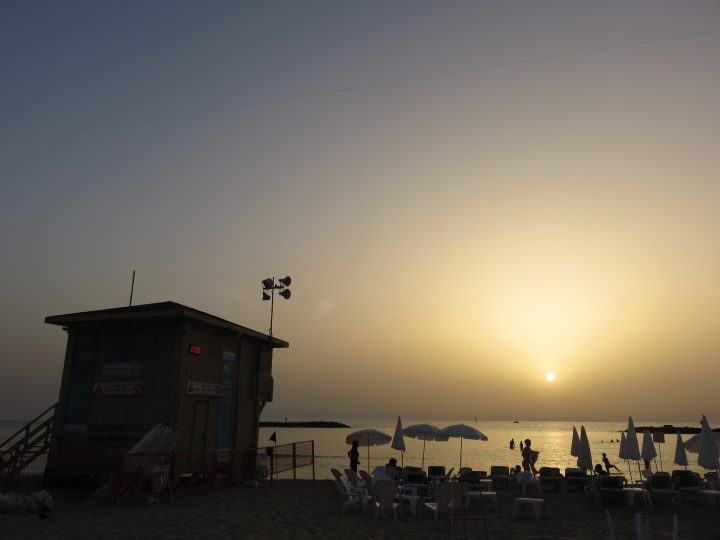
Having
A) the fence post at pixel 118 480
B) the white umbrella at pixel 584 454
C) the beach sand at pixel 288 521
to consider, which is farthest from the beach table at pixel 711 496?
the fence post at pixel 118 480

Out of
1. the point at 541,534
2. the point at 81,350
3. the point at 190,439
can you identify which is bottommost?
the point at 541,534

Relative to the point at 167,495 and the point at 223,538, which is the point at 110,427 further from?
the point at 223,538

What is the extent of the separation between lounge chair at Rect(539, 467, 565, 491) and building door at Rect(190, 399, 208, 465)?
36.1ft

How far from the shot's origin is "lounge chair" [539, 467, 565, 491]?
18.0m

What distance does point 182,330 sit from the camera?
672 inches

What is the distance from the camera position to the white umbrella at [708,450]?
16.5 m

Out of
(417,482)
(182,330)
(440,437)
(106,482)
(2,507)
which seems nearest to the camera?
(2,507)

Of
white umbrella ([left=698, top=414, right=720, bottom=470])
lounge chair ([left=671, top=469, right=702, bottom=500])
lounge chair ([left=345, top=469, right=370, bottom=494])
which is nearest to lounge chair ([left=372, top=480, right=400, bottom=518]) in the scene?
lounge chair ([left=345, top=469, right=370, bottom=494])

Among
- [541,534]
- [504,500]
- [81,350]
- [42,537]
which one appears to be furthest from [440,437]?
[42,537]

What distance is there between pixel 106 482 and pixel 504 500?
10971 millimetres

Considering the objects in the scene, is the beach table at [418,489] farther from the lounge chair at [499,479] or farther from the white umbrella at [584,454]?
the white umbrella at [584,454]

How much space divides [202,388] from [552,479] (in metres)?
11.7

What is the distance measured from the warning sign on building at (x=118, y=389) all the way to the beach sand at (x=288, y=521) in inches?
→ 128

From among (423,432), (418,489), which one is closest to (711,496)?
(418,489)
